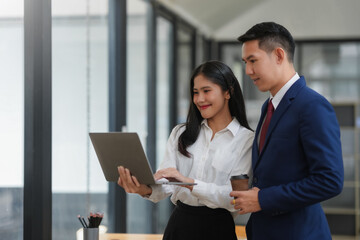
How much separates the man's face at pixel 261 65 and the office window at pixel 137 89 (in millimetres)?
2753

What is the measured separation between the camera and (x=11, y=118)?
270 centimetres

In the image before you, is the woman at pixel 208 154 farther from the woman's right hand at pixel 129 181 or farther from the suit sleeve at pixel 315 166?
the suit sleeve at pixel 315 166

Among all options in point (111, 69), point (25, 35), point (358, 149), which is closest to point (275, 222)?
point (25, 35)

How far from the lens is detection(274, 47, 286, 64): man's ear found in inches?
70.1

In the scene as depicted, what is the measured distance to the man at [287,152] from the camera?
163 centimetres

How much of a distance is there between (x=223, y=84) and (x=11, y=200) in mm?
1264

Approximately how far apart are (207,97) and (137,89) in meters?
2.83

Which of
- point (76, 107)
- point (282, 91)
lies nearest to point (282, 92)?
point (282, 91)

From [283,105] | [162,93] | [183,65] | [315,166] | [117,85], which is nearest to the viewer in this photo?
[315,166]

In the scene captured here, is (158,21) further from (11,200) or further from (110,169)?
(110,169)

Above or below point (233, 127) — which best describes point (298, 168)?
below

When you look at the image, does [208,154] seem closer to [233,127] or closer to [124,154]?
[233,127]

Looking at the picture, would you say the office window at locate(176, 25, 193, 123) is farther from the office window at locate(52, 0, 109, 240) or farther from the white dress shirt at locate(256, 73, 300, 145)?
the white dress shirt at locate(256, 73, 300, 145)

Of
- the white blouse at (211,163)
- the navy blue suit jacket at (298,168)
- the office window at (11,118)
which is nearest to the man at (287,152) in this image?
the navy blue suit jacket at (298,168)
